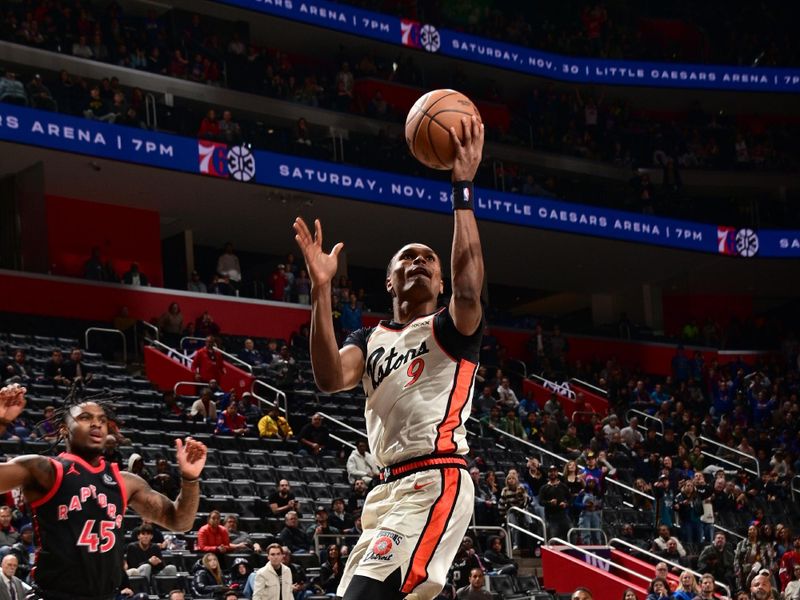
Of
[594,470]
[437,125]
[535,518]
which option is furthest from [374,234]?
[437,125]

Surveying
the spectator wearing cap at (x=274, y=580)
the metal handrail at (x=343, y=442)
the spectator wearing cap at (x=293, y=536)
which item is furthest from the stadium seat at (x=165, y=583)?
the metal handrail at (x=343, y=442)

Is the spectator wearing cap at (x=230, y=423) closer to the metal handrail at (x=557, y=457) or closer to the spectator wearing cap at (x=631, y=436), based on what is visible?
the metal handrail at (x=557, y=457)

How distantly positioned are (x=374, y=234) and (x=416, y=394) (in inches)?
1041

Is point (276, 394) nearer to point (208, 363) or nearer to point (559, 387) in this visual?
point (208, 363)

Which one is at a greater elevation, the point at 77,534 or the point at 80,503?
the point at 80,503

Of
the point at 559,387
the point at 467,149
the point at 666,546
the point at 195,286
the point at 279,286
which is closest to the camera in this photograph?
the point at 467,149

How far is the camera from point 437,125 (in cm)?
527

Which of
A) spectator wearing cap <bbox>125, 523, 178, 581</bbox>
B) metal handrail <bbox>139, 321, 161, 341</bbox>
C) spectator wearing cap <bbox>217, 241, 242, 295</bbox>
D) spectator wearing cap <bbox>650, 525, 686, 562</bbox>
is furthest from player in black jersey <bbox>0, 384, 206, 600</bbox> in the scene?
spectator wearing cap <bbox>217, 241, 242, 295</bbox>

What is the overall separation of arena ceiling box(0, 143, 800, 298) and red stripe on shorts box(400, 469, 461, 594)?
20928 mm

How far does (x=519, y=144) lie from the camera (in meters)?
33.2

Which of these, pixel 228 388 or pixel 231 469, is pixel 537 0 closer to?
pixel 228 388

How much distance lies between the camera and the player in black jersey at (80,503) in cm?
553

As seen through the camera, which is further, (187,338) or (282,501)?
(187,338)

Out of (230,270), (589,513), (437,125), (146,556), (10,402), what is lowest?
(589,513)
